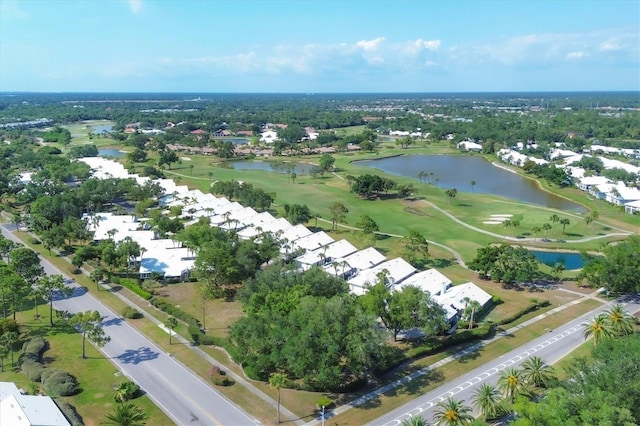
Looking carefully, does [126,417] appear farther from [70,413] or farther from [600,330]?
[600,330]

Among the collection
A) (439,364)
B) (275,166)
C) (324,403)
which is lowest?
(439,364)

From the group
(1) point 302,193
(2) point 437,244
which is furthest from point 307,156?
(2) point 437,244

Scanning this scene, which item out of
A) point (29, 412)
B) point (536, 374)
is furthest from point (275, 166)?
point (29, 412)

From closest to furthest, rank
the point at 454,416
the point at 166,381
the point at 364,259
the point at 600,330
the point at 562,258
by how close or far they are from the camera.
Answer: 1. the point at 454,416
2. the point at 166,381
3. the point at 600,330
4. the point at 364,259
5. the point at 562,258

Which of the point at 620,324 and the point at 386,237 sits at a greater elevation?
the point at 620,324

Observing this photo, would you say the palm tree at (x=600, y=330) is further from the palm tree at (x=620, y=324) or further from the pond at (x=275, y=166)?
the pond at (x=275, y=166)

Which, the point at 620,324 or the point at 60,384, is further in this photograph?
the point at 620,324

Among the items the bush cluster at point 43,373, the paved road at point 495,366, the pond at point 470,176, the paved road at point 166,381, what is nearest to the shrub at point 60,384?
the bush cluster at point 43,373
